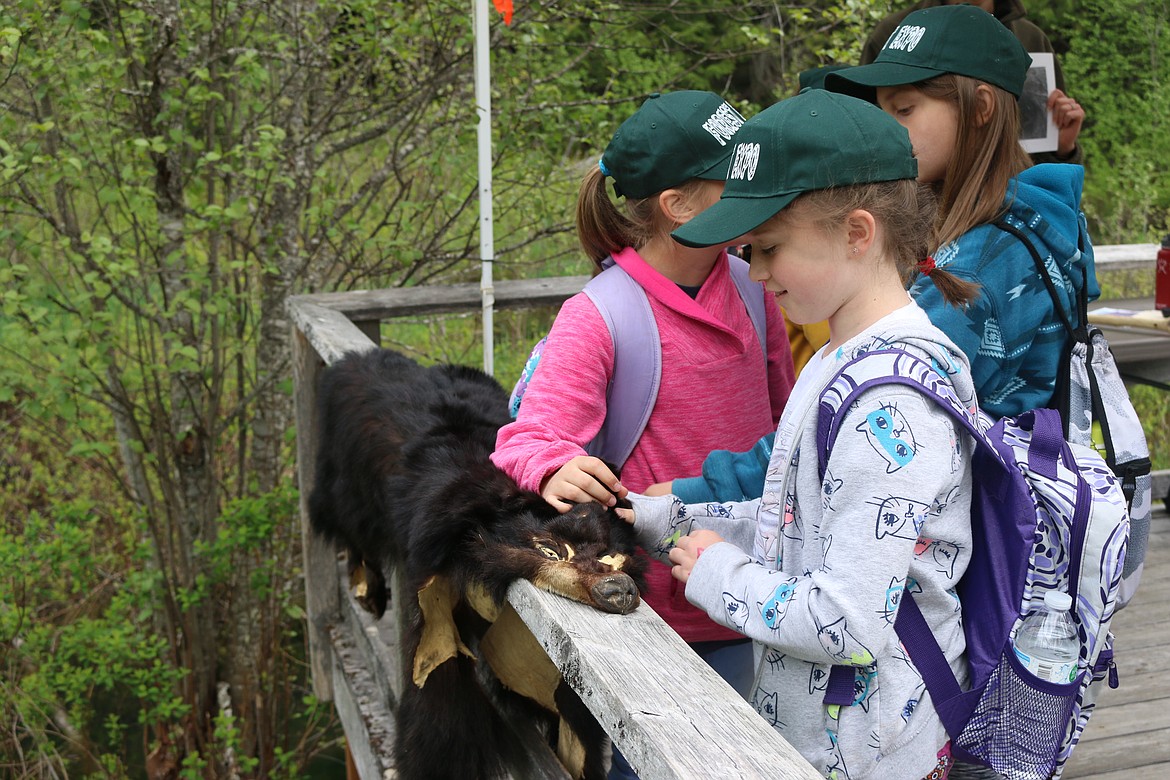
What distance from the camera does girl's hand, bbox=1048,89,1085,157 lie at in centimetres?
249

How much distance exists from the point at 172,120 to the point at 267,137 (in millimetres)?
545

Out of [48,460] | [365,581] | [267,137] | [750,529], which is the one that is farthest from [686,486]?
[48,460]

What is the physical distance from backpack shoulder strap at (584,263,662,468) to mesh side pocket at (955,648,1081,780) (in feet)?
2.55

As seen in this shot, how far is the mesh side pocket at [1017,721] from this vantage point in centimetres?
141

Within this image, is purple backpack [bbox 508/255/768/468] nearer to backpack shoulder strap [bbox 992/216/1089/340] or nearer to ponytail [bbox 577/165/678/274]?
ponytail [bbox 577/165/678/274]

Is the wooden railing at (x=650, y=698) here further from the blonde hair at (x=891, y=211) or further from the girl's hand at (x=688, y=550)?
the blonde hair at (x=891, y=211)

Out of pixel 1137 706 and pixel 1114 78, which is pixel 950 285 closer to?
pixel 1137 706

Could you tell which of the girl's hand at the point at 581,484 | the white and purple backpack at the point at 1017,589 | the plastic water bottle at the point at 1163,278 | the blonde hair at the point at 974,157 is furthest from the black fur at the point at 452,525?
the plastic water bottle at the point at 1163,278

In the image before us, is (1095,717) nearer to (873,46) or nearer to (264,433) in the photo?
(873,46)

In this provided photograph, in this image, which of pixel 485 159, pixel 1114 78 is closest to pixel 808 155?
pixel 485 159

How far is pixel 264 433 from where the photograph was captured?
16.3 feet

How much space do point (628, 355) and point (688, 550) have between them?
466 mm

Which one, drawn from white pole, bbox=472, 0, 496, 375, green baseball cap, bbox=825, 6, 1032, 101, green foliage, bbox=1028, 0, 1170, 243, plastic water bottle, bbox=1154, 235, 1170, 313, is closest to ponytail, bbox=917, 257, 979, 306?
green baseball cap, bbox=825, 6, 1032, 101

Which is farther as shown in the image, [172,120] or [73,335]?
[172,120]
